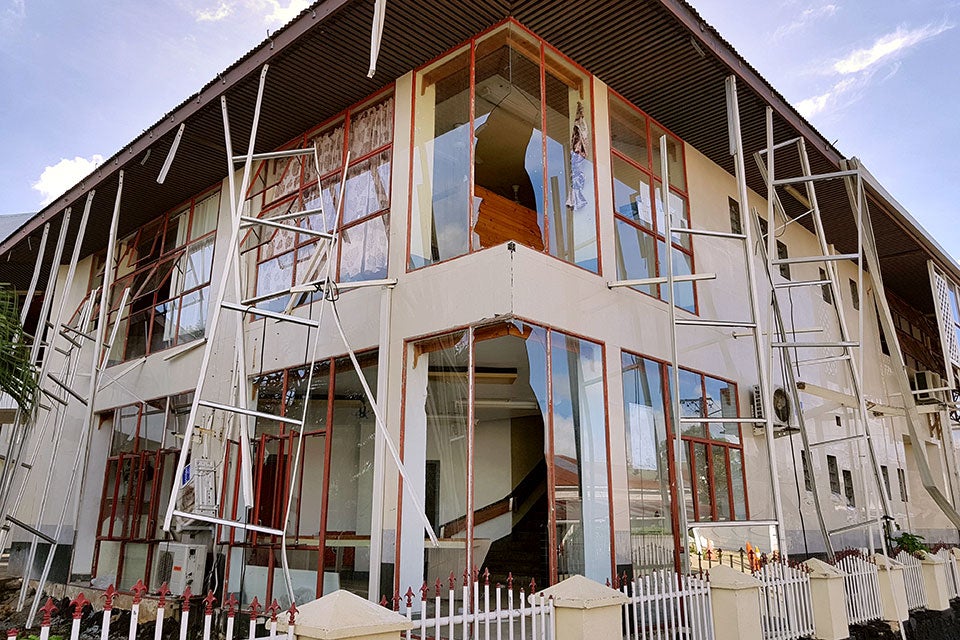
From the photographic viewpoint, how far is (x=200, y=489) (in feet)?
30.3

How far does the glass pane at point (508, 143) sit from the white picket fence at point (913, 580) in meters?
7.13

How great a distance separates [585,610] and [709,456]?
16.4 feet

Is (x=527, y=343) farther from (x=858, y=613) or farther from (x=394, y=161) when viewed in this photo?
(x=858, y=613)

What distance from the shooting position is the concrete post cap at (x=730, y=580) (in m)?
6.56

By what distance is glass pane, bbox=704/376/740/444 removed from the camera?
9.79m

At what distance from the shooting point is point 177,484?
18.6 ft

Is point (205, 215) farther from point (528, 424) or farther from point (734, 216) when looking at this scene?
point (734, 216)

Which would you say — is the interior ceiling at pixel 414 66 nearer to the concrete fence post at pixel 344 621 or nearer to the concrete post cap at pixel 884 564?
the concrete post cap at pixel 884 564

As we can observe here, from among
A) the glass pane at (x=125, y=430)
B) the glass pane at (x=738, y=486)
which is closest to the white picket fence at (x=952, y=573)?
the glass pane at (x=738, y=486)

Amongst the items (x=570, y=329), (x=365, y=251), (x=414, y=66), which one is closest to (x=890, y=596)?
(x=570, y=329)

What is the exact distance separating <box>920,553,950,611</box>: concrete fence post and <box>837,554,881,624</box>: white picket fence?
6.72ft

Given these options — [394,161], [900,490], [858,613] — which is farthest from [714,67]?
[900,490]

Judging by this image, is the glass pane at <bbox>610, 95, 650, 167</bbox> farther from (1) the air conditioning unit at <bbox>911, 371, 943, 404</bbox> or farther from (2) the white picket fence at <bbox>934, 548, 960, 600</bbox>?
(1) the air conditioning unit at <bbox>911, 371, 943, 404</bbox>

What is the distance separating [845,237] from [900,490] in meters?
5.53
